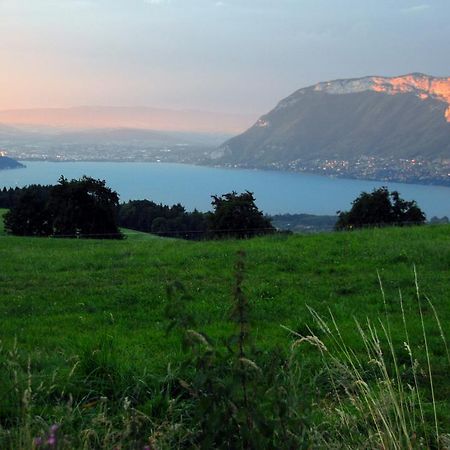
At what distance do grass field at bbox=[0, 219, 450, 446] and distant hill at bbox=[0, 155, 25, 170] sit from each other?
565ft

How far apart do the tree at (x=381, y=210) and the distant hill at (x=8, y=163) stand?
151 metres

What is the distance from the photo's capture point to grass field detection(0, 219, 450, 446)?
21.4 ft

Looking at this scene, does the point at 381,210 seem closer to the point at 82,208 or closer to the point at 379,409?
the point at 82,208

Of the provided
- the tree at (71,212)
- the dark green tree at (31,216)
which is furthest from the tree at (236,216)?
the dark green tree at (31,216)

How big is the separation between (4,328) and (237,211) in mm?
31287

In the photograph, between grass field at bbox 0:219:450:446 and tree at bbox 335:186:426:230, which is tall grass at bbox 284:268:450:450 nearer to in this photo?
grass field at bbox 0:219:450:446

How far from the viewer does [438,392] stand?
17.7ft

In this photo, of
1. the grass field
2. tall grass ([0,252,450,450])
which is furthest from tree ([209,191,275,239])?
tall grass ([0,252,450,450])

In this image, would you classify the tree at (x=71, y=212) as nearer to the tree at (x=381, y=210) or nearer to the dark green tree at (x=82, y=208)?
the dark green tree at (x=82, y=208)

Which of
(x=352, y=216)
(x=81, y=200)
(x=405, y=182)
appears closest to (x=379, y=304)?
(x=352, y=216)

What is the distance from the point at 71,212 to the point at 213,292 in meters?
37.7

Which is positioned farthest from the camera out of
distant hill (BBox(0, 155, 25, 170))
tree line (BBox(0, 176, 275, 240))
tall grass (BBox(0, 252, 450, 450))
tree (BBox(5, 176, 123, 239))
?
distant hill (BBox(0, 155, 25, 170))

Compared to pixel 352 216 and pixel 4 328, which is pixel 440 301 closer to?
pixel 4 328

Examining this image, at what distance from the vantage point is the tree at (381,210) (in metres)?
41.9
